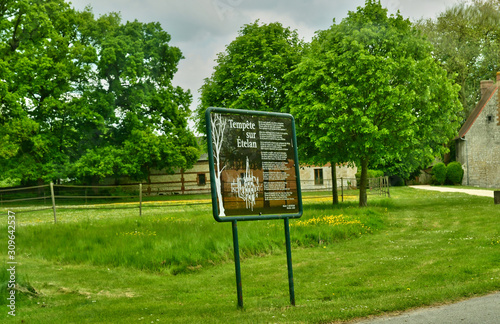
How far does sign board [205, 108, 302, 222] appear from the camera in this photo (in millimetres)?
7348

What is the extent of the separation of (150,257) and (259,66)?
20.0 metres

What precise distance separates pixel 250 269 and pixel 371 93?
45.7 feet

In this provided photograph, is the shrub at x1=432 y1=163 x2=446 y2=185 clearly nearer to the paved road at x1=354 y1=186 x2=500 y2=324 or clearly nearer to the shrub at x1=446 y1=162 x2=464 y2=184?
the shrub at x1=446 y1=162 x2=464 y2=184

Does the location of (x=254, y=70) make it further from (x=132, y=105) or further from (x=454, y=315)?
(x=454, y=315)

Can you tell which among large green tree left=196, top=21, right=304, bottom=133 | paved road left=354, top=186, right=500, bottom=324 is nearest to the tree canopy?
large green tree left=196, top=21, right=304, bottom=133

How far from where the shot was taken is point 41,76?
1508 inches

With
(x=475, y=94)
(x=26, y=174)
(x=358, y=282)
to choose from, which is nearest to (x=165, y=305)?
(x=358, y=282)

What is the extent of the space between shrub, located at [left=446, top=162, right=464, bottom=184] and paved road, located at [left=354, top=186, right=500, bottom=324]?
50.2m

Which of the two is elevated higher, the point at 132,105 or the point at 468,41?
the point at 468,41

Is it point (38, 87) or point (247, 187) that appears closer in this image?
point (247, 187)

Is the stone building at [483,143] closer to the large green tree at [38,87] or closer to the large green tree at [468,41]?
the large green tree at [468,41]

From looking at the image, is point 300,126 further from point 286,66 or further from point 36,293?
point 36,293

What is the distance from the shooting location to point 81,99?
39.3 meters

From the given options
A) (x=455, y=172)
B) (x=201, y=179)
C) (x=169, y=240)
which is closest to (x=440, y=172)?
(x=455, y=172)
